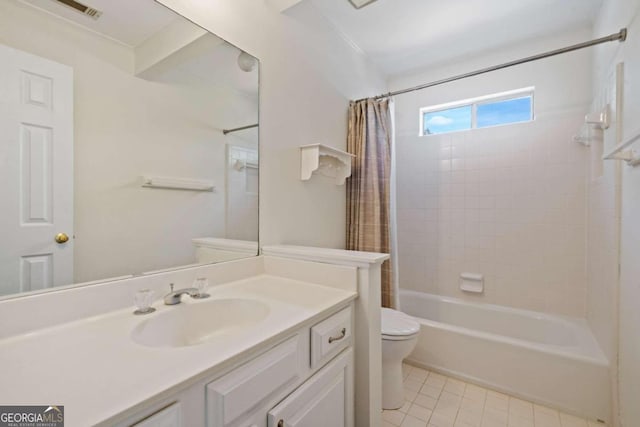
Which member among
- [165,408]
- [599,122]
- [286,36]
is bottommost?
[165,408]

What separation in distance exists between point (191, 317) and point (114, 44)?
1.03 meters

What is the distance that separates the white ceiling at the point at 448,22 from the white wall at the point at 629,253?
0.46 m

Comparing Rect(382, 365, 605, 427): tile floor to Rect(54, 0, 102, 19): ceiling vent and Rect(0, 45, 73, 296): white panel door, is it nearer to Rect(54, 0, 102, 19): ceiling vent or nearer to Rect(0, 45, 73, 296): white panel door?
Rect(0, 45, 73, 296): white panel door

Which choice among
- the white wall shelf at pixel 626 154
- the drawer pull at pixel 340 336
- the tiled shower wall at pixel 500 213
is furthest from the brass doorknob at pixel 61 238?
the tiled shower wall at pixel 500 213

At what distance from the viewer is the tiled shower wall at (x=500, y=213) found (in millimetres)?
2156

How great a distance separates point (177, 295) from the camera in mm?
1046

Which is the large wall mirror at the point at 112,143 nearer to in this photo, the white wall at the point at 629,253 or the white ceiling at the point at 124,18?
the white ceiling at the point at 124,18

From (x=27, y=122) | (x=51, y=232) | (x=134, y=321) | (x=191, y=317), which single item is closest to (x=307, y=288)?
(x=191, y=317)

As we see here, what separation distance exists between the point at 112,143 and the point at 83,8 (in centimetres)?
45

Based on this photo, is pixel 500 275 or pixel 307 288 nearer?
pixel 307 288

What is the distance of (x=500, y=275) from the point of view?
7.85 ft

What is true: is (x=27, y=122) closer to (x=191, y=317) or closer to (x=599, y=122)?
(x=191, y=317)

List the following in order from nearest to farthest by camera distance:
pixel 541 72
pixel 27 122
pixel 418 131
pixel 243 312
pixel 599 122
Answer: pixel 27 122 < pixel 243 312 < pixel 599 122 < pixel 541 72 < pixel 418 131

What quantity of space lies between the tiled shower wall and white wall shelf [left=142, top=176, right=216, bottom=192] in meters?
2.10
